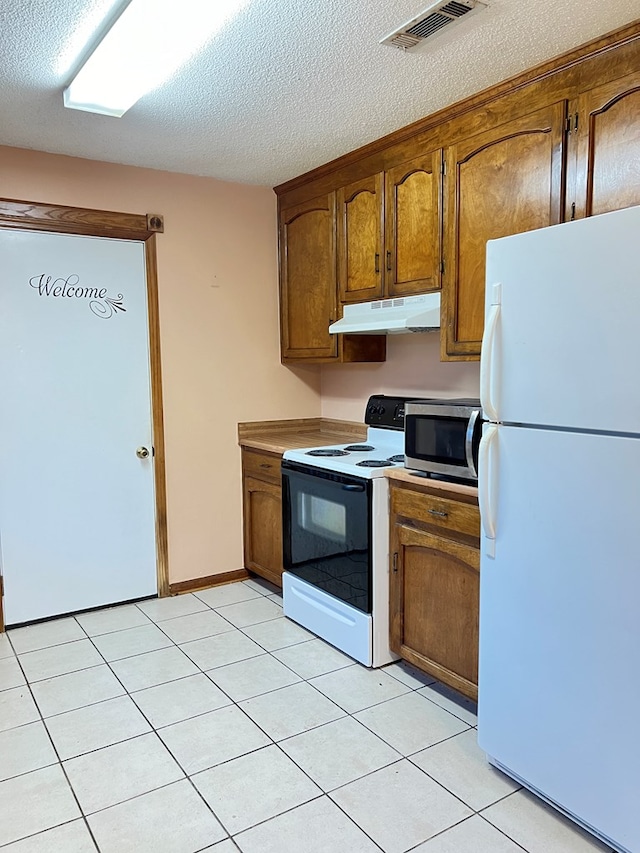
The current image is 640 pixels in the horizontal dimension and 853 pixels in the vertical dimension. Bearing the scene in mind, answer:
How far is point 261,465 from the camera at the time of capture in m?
3.68

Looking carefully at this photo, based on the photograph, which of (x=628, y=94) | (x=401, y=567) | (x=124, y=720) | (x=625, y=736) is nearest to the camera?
(x=625, y=736)

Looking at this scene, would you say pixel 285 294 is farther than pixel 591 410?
Yes

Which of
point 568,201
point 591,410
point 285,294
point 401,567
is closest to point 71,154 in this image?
point 285,294

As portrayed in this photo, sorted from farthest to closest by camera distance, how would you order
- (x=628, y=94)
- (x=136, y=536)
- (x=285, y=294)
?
(x=285, y=294), (x=136, y=536), (x=628, y=94)

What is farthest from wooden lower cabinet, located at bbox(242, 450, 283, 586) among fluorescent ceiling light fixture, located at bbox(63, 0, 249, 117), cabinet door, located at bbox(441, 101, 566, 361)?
fluorescent ceiling light fixture, located at bbox(63, 0, 249, 117)

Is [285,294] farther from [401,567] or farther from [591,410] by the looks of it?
[591,410]

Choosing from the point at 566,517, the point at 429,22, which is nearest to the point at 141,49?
the point at 429,22

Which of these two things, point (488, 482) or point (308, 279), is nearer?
point (488, 482)

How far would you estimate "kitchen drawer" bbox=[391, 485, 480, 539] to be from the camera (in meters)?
2.29

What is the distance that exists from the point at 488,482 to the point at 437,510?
544mm

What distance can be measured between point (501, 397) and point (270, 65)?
1.44 meters

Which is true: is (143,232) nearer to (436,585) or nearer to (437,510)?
(437,510)

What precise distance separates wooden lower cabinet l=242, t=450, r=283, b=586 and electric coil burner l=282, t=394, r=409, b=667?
229 millimetres

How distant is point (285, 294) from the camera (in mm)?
3904
